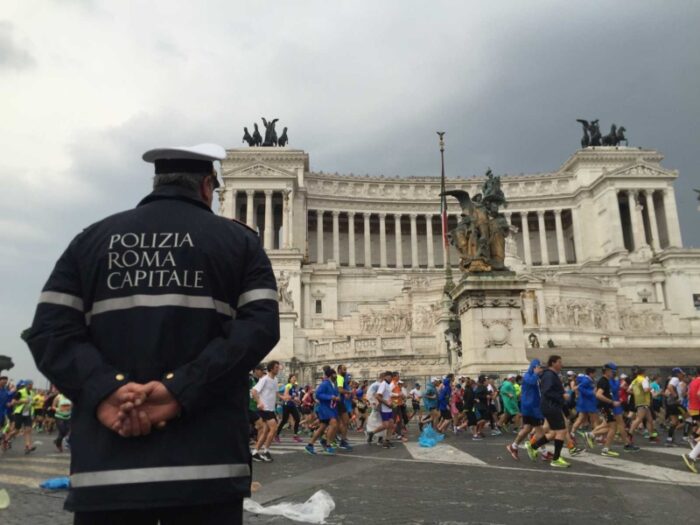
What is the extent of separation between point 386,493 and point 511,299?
1129cm

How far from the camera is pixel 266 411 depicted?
1166cm

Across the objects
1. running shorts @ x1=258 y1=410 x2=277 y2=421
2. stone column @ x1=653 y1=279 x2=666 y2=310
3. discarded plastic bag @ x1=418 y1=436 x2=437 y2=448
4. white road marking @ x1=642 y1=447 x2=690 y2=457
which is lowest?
white road marking @ x1=642 y1=447 x2=690 y2=457

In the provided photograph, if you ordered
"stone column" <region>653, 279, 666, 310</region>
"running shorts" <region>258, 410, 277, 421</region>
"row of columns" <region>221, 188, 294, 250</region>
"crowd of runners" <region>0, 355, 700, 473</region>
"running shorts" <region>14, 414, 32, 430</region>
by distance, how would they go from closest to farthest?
"crowd of runners" <region>0, 355, 700, 473</region> < "running shorts" <region>258, 410, 277, 421</region> < "running shorts" <region>14, 414, 32, 430</region> < "stone column" <region>653, 279, 666, 310</region> < "row of columns" <region>221, 188, 294, 250</region>

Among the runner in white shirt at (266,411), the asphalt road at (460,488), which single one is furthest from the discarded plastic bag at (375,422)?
the runner in white shirt at (266,411)

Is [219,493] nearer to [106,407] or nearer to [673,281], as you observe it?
[106,407]

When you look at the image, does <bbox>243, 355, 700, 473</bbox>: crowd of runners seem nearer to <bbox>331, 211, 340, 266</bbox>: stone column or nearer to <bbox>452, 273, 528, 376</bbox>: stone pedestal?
<bbox>452, 273, 528, 376</bbox>: stone pedestal

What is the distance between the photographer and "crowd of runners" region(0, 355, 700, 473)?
34.8 feet

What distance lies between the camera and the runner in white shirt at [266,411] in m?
11.2

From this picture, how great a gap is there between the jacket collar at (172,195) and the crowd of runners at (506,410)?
8.06 meters

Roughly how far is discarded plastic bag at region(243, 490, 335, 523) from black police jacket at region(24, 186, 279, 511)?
10.7 feet

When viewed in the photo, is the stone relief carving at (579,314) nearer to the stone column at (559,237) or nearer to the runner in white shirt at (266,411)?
the stone column at (559,237)

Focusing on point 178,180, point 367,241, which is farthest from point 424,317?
point 178,180

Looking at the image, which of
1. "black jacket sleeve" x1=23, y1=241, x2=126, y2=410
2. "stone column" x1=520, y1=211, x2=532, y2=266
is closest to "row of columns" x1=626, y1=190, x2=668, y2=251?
"stone column" x1=520, y1=211, x2=532, y2=266

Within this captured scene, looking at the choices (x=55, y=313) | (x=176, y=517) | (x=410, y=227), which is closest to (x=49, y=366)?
(x=55, y=313)
